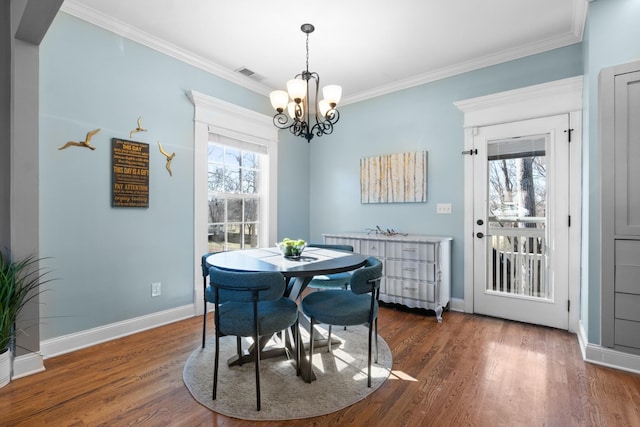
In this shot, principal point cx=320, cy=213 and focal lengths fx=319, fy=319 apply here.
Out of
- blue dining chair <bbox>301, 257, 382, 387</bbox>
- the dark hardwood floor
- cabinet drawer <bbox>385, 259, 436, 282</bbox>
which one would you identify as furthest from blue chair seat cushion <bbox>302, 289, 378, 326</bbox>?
cabinet drawer <bbox>385, 259, 436, 282</bbox>

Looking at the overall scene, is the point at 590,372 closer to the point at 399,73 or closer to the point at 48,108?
the point at 399,73

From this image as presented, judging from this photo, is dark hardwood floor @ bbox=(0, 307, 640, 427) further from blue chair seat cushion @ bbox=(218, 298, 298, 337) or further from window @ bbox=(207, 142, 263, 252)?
window @ bbox=(207, 142, 263, 252)

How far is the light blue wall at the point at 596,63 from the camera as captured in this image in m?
2.23

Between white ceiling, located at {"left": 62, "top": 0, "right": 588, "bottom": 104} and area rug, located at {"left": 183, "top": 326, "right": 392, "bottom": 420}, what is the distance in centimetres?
270

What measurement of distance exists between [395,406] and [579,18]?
10.8ft

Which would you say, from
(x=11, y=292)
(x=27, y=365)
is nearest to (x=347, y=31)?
(x=11, y=292)

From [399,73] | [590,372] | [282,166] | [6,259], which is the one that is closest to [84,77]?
[6,259]

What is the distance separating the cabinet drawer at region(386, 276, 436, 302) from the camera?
3244 mm

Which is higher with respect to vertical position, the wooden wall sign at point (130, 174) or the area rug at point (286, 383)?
the wooden wall sign at point (130, 174)

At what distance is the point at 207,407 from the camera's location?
1776mm

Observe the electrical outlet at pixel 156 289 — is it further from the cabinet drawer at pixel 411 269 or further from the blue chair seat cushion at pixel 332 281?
the cabinet drawer at pixel 411 269

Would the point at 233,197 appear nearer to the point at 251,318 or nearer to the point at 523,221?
the point at 251,318

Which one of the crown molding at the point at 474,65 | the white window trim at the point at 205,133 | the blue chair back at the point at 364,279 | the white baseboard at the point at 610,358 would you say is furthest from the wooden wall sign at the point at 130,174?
the white baseboard at the point at 610,358

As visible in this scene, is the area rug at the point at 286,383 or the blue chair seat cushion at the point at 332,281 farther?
the blue chair seat cushion at the point at 332,281
